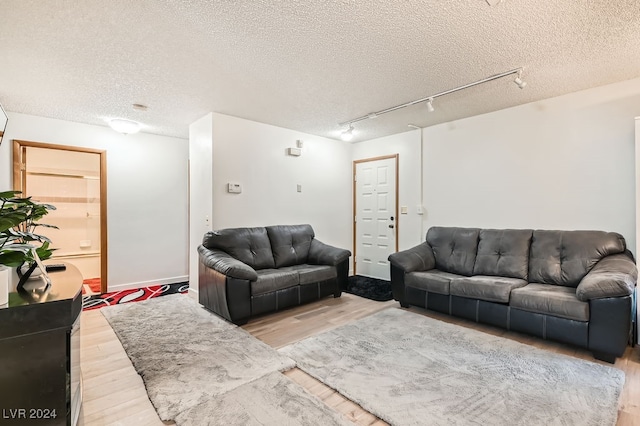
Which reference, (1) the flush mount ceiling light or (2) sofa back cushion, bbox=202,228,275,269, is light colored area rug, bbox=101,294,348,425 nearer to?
(2) sofa back cushion, bbox=202,228,275,269

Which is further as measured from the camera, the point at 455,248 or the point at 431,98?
the point at 455,248

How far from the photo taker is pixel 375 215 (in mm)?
5309

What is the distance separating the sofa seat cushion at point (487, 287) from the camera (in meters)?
2.93

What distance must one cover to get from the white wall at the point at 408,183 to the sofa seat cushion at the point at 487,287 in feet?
4.89

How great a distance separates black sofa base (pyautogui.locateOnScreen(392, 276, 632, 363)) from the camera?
7.70ft

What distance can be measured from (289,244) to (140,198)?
2.50m

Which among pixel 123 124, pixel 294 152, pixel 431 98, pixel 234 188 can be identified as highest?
pixel 431 98

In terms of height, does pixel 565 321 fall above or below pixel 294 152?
below

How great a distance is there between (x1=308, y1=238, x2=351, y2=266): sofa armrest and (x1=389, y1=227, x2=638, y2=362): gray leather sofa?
2.35 ft

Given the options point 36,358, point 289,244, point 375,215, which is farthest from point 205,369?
point 375,215

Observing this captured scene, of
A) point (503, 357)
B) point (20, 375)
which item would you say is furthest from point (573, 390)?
point (20, 375)

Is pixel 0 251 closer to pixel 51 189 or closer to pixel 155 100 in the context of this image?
pixel 155 100

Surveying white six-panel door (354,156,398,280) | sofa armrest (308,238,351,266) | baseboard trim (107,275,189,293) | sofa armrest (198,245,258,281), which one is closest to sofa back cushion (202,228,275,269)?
sofa armrest (198,245,258,281)

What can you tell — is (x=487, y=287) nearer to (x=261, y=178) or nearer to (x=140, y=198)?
(x=261, y=178)
